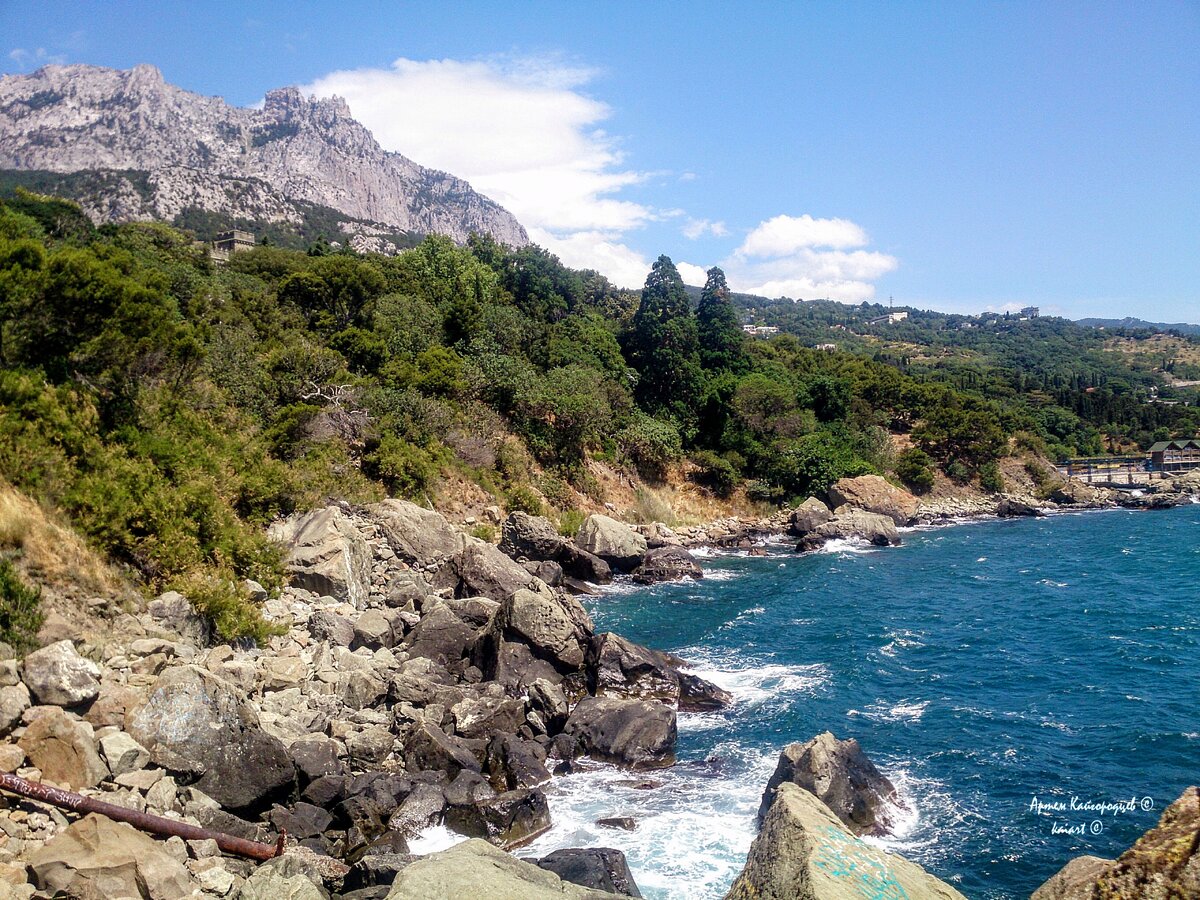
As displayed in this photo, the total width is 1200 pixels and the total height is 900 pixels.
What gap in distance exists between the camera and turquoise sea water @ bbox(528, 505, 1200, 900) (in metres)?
13.8

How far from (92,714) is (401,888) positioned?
873 centimetres

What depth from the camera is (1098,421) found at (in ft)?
308

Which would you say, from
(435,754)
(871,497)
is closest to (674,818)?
(435,754)

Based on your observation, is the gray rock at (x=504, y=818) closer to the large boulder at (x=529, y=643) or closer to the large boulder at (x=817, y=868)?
the large boulder at (x=529, y=643)

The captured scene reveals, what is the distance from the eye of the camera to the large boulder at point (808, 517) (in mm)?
49281

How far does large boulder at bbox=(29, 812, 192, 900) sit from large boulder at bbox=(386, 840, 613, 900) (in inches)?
199

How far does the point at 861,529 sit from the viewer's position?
1935 inches

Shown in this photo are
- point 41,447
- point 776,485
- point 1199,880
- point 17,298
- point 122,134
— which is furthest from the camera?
point 122,134

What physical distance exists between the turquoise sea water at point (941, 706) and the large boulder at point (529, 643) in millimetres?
4008

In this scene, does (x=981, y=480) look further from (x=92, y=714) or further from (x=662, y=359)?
(x=92, y=714)

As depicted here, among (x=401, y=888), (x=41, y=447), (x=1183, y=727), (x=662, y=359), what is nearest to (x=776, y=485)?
(x=662, y=359)

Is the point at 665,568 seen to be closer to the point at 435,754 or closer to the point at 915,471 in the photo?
the point at 435,754

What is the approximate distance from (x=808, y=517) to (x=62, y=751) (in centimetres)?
4493

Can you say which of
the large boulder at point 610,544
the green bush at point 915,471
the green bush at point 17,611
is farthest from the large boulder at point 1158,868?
the green bush at point 915,471
